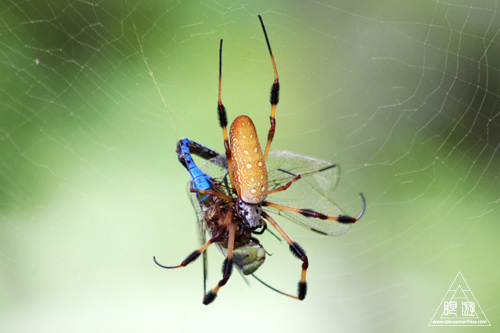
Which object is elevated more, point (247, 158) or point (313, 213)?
point (247, 158)

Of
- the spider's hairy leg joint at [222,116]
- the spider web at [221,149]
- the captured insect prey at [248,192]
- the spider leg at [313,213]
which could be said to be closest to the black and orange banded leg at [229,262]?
the captured insect prey at [248,192]

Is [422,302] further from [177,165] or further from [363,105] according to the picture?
[177,165]

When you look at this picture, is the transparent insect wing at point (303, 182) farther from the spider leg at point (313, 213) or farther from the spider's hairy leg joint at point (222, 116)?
the spider's hairy leg joint at point (222, 116)

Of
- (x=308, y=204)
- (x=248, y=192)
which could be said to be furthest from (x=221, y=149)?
(x=248, y=192)

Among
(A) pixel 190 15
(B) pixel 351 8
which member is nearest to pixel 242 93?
(A) pixel 190 15

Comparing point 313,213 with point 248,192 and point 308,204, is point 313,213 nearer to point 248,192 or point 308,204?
point 308,204

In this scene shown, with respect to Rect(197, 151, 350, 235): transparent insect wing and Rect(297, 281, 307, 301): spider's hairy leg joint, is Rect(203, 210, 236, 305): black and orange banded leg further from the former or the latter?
Rect(297, 281, 307, 301): spider's hairy leg joint

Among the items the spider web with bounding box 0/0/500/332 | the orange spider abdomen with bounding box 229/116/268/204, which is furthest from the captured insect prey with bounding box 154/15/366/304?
the spider web with bounding box 0/0/500/332
